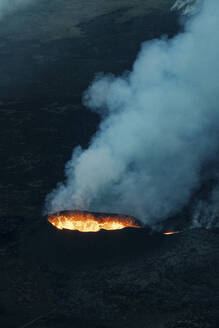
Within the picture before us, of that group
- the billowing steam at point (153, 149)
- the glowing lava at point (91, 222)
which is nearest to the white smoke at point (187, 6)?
the billowing steam at point (153, 149)

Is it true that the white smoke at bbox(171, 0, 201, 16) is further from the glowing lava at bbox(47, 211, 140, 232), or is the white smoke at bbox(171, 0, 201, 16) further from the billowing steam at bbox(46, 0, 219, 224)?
the glowing lava at bbox(47, 211, 140, 232)

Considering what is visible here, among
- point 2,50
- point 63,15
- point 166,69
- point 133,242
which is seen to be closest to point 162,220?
point 133,242

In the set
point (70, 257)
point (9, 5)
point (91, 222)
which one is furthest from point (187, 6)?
point (70, 257)

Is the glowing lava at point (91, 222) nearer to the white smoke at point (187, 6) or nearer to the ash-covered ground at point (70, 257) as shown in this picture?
the ash-covered ground at point (70, 257)

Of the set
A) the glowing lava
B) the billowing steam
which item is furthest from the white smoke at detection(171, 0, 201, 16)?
the glowing lava

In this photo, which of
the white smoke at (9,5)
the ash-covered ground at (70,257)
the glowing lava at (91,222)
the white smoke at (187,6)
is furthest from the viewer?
the white smoke at (9,5)

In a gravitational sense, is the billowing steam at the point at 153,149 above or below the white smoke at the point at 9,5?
below
